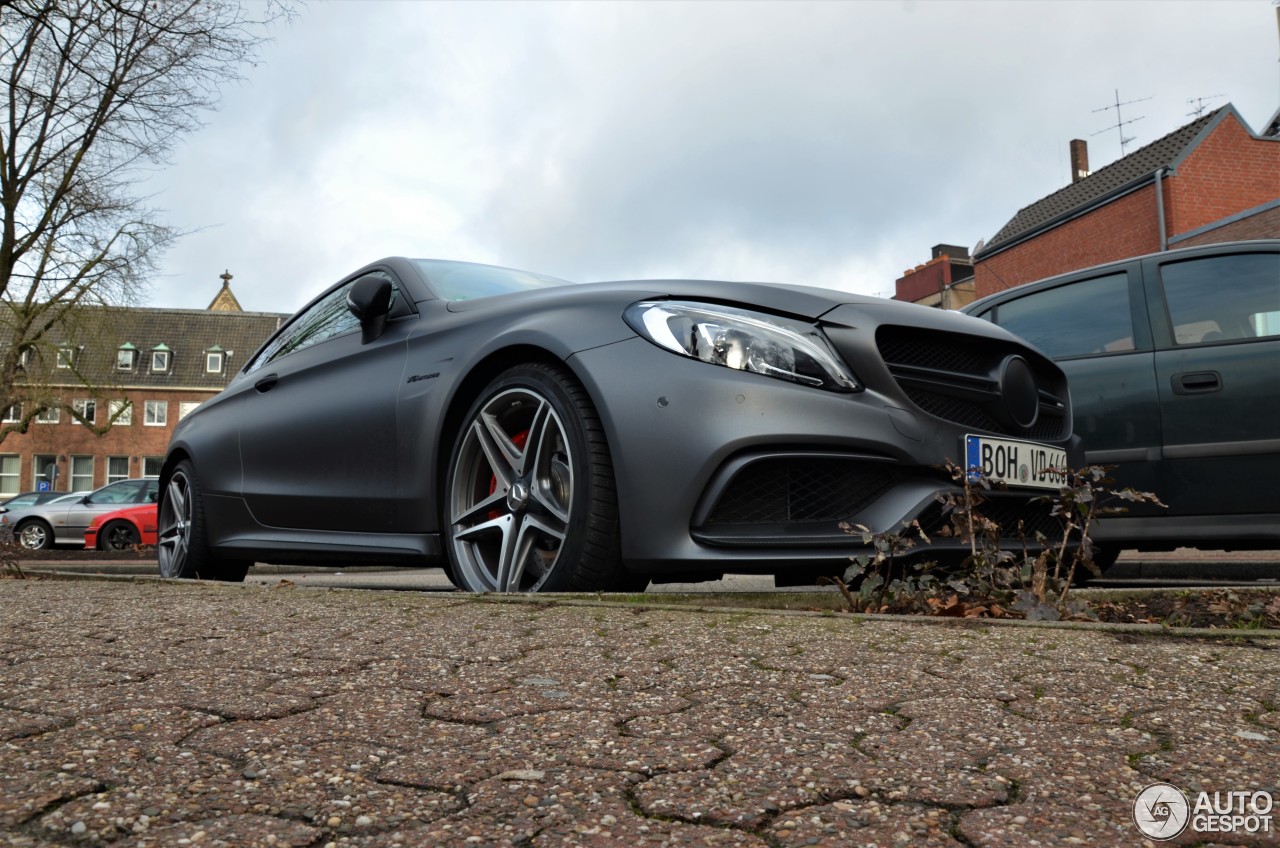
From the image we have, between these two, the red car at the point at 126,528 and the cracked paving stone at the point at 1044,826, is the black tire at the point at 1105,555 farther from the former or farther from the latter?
the red car at the point at 126,528

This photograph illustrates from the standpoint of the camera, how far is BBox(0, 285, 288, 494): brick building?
4766cm

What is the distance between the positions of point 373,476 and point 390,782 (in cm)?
288

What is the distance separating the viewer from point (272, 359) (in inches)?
216

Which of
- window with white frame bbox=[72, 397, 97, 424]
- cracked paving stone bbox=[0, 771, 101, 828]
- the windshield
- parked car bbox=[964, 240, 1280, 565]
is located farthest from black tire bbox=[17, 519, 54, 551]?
window with white frame bbox=[72, 397, 97, 424]

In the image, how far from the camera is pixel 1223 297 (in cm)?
523

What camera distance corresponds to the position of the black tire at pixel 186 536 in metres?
5.48

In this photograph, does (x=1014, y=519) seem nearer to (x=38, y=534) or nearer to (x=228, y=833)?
(x=228, y=833)

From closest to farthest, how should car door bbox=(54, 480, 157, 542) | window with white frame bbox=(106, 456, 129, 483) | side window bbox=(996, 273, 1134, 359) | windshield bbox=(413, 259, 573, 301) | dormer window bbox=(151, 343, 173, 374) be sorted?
windshield bbox=(413, 259, 573, 301), side window bbox=(996, 273, 1134, 359), car door bbox=(54, 480, 157, 542), window with white frame bbox=(106, 456, 129, 483), dormer window bbox=(151, 343, 173, 374)

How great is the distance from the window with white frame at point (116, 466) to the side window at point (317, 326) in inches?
1878

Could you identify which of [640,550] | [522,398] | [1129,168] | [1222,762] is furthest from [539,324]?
[1129,168]

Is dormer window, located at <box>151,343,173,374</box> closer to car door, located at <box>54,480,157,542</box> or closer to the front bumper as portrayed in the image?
car door, located at <box>54,480,157,542</box>

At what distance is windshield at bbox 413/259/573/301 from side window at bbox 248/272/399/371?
0.58 ft

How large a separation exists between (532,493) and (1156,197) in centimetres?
2497

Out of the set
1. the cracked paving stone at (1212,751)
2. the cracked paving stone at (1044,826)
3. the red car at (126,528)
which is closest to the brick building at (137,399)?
the red car at (126,528)
